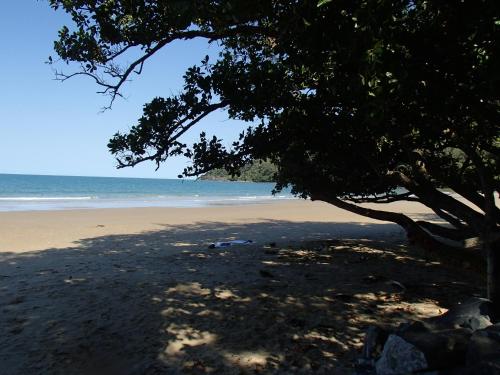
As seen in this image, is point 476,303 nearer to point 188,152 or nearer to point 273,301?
point 273,301

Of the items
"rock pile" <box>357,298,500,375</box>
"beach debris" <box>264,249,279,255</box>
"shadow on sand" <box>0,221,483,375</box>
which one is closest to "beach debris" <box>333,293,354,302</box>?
"shadow on sand" <box>0,221,483,375</box>

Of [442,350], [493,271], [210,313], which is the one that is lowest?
[210,313]

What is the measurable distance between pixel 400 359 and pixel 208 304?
136 inches

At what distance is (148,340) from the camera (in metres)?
5.37

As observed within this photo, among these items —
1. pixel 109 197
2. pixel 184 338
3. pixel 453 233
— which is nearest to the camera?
pixel 184 338

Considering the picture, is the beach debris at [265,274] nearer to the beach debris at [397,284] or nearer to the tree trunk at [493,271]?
the beach debris at [397,284]

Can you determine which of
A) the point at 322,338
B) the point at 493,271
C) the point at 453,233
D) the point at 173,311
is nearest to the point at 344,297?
the point at 322,338

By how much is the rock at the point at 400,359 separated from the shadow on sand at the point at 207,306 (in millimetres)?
895

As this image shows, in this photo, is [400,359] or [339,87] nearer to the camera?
[400,359]

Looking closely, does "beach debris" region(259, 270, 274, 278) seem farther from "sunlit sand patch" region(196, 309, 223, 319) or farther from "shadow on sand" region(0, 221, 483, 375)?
"sunlit sand patch" region(196, 309, 223, 319)

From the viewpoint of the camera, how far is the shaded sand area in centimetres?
489

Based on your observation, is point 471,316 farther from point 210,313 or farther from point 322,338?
point 210,313

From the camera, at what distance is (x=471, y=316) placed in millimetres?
4355

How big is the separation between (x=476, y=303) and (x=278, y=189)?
5.44 m
